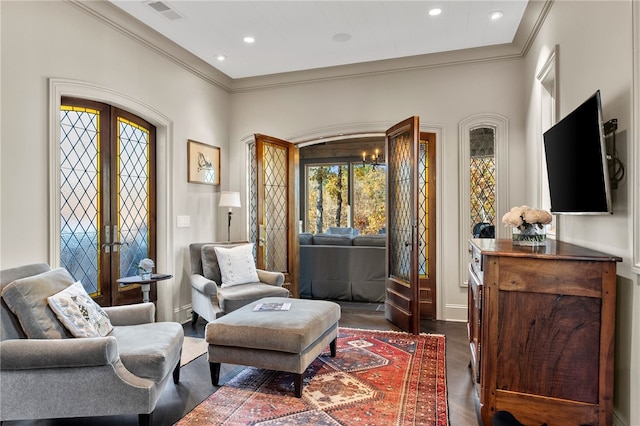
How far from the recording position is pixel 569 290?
208 centimetres

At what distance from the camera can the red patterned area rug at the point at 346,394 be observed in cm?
239

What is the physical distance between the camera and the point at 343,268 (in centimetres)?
562

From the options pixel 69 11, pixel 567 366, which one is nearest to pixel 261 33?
pixel 69 11

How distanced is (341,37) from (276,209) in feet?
7.73

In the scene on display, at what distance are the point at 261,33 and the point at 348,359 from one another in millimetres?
3406

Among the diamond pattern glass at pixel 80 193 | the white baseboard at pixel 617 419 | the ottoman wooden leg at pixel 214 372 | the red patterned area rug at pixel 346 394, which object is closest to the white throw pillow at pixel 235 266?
the diamond pattern glass at pixel 80 193

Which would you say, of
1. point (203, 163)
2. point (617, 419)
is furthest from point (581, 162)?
point (203, 163)

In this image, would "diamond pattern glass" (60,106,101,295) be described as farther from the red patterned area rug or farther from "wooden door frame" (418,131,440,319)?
"wooden door frame" (418,131,440,319)

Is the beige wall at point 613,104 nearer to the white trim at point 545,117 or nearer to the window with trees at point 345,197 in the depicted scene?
the white trim at point 545,117

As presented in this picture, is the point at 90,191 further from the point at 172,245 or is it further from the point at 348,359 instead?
the point at 348,359

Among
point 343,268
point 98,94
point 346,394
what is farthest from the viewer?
point 343,268

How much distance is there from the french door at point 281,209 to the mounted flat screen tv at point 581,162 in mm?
3292

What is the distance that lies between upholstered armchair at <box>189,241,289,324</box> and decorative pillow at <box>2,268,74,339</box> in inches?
65.5

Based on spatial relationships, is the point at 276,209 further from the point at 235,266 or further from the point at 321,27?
the point at 321,27
